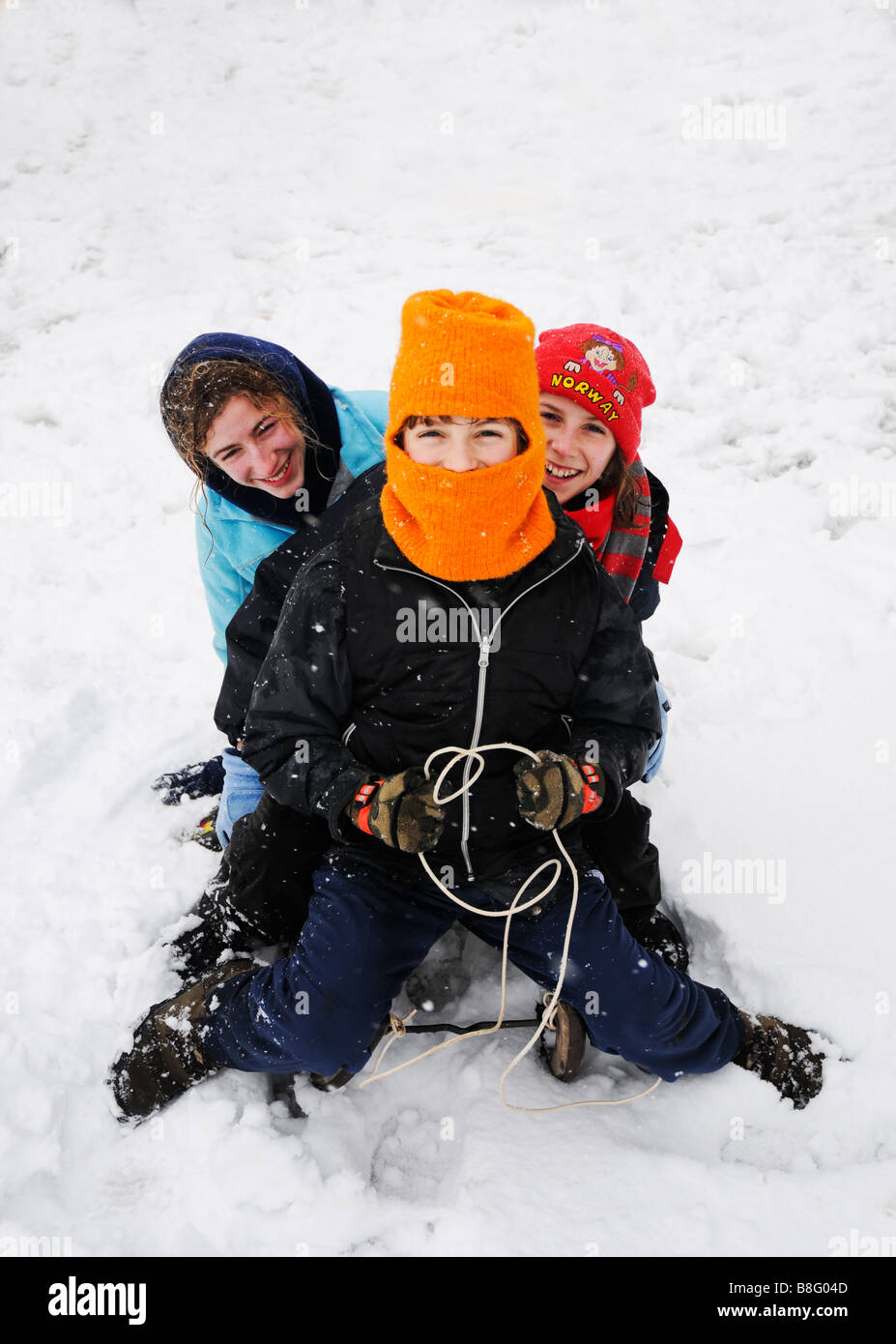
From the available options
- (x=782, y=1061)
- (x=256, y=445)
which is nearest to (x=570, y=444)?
(x=256, y=445)

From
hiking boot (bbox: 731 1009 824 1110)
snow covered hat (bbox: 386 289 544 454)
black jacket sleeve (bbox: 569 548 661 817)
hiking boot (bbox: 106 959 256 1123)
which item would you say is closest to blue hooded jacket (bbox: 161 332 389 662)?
snow covered hat (bbox: 386 289 544 454)

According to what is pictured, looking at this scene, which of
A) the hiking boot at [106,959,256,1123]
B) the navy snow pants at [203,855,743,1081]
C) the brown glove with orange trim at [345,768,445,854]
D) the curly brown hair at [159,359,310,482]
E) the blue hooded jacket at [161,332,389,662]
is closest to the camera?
the brown glove with orange trim at [345,768,445,854]

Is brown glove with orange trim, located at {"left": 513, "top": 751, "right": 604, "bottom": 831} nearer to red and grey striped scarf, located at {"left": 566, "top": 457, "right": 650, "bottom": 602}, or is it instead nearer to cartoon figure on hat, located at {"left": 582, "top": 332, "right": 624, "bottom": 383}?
red and grey striped scarf, located at {"left": 566, "top": 457, "right": 650, "bottom": 602}

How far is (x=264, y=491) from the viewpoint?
2424mm

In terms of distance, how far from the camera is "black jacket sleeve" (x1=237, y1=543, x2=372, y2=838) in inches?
79.6

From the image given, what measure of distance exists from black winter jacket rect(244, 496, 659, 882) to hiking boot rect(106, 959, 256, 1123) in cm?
61

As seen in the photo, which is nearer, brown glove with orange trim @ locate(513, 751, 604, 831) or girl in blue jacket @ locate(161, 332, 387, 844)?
brown glove with orange trim @ locate(513, 751, 604, 831)

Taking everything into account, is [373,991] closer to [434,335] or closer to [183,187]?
[434,335]

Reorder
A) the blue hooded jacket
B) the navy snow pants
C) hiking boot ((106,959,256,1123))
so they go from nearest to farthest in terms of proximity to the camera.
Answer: the navy snow pants
hiking boot ((106,959,256,1123))
the blue hooded jacket

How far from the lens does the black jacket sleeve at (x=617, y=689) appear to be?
83.7 inches

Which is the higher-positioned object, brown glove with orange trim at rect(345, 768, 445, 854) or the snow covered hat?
the snow covered hat
